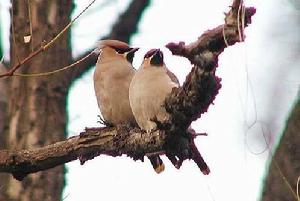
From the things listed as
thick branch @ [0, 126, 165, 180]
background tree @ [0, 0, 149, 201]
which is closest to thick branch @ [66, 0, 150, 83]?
background tree @ [0, 0, 149, 201]

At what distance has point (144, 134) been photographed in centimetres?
493

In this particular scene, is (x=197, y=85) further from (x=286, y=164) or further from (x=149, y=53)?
(x=149, y=53)

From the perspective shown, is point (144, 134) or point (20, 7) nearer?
point (144, 134)

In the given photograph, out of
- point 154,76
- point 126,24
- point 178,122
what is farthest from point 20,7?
point 178,122

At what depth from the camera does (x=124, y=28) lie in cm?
710

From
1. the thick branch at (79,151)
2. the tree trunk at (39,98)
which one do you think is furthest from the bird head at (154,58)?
the tree trunk at (39,98)

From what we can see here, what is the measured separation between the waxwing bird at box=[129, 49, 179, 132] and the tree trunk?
1221mm

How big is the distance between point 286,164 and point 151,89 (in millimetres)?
885

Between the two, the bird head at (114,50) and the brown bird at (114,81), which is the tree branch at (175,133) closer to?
the brown bird at (114,81)

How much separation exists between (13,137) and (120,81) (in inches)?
40.6

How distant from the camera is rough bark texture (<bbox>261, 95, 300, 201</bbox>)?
16.7 feet

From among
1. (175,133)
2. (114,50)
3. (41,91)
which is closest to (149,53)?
(114,50)

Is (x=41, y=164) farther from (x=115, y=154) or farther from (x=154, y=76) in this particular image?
(x=154, y=76)

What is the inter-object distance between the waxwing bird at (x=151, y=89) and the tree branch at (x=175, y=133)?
0.11 metres
